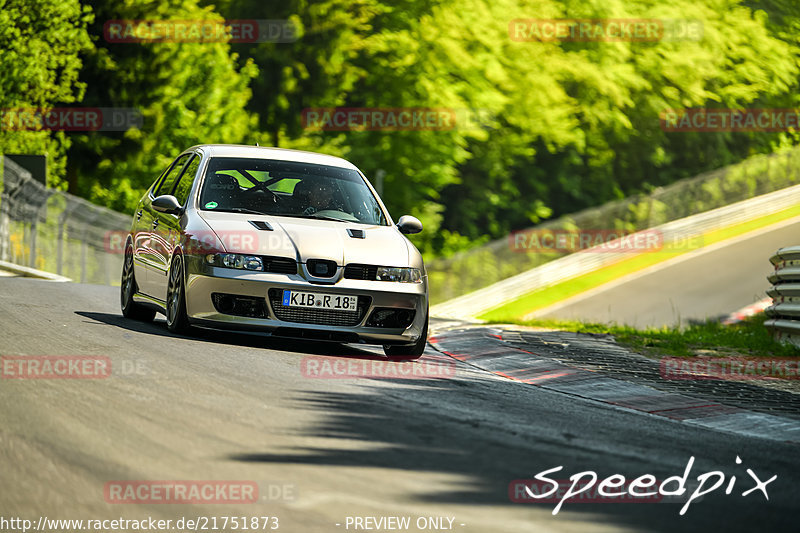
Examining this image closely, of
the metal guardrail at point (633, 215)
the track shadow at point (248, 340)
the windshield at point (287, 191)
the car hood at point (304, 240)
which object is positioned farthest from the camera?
the metal guardrail at point (633, 215)

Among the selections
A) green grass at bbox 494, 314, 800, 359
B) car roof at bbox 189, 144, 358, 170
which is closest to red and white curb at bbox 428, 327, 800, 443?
green grass at bbox 494, 314, 800, 359

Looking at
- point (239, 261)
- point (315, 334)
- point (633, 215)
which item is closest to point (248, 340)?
point (315, 334)

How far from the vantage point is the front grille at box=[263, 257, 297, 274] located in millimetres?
9414

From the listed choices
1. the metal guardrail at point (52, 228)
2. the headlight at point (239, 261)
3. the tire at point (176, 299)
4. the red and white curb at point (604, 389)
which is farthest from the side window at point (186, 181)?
the metal guardrail at point (52, 228)

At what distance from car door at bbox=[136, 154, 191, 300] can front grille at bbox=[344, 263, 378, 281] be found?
6.33ft

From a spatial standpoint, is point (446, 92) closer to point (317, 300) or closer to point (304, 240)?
point (304, 240)

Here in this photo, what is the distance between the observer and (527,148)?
49375mm

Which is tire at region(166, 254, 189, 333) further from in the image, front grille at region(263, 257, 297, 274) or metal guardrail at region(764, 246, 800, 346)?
metal guardrail at region(764, 246, 800, 346)

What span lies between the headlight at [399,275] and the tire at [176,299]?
5.34ft

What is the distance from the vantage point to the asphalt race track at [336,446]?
4.79 m

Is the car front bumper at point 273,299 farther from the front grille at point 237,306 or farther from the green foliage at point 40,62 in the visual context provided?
the green foliage at point 40,62

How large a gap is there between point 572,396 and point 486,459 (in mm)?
3051

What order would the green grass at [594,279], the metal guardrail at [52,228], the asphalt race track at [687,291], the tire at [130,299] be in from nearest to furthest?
the tire at [130,299], the metal guardrail at [52,228], the asphalt race track at [687,291], the green grass at [594,279]

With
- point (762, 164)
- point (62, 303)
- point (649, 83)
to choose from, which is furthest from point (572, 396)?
point (649, 83)
